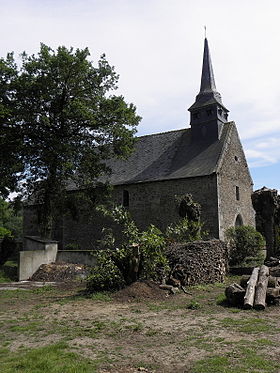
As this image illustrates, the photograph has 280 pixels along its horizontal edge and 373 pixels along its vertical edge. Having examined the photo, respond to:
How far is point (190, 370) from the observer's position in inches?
156

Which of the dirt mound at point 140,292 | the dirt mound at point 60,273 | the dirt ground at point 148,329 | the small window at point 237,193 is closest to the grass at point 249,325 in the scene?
the dirt ground at point 148,329

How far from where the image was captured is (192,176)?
69.4 feet

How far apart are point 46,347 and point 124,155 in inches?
637

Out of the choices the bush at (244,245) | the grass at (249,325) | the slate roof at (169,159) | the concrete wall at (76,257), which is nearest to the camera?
the grass at (249,325)

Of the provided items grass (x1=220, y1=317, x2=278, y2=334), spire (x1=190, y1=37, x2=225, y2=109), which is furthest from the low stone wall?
spire (x1=190, y1=37, x2=225, y2=109)

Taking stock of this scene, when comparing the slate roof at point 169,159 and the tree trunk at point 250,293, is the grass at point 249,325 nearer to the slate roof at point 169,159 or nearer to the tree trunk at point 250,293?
the tree trunk at point 250,293

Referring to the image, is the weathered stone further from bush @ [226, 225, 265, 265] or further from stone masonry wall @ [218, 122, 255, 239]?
stone masonry wall @ [218, 122, 255, 239]

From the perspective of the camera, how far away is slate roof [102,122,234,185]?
72.1ft

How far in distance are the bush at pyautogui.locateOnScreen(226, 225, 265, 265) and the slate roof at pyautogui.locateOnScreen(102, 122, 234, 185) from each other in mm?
4325

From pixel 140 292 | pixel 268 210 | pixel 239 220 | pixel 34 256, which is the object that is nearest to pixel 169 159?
pixel 239 220

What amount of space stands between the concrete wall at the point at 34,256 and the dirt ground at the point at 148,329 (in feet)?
12.8

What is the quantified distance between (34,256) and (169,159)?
1293 cm

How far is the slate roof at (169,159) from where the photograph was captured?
72.1 feet

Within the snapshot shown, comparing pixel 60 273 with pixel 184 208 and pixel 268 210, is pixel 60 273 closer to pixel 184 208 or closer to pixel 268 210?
pixel 184 208
